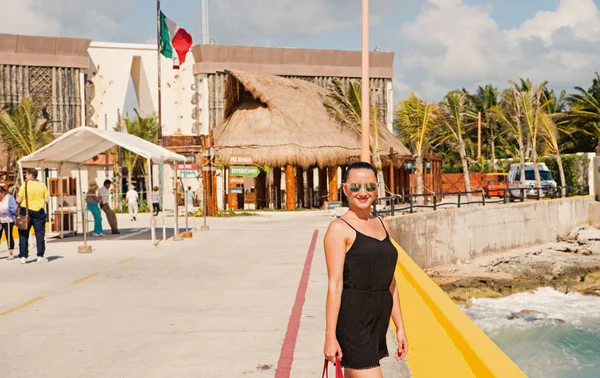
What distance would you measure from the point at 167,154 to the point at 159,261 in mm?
6942

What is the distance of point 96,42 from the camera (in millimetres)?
66875

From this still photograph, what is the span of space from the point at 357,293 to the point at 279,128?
41.6 m

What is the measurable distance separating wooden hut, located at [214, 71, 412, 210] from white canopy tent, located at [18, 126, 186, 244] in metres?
18.0

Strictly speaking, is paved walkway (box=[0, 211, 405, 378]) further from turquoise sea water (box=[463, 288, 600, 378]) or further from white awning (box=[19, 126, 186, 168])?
turquoise sea water (box=[463, 288, 600, 378])

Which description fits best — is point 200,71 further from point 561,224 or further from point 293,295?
point 293,295

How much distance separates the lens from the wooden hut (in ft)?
147

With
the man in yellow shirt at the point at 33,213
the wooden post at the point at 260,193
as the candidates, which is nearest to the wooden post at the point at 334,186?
the wooden post at the point at 260,193

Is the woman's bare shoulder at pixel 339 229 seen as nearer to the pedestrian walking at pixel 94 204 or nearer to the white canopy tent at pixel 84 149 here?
the white canopy tent at pixel 84 149

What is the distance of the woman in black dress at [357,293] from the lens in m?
4.44

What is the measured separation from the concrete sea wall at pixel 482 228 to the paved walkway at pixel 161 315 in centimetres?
855

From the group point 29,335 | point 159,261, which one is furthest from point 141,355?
point 159,261

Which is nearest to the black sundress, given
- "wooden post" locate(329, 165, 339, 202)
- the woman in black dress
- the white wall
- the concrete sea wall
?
the woman in black dress

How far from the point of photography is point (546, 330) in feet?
62.6

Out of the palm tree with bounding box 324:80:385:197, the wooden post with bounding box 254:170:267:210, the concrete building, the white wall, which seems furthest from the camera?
the white wall
